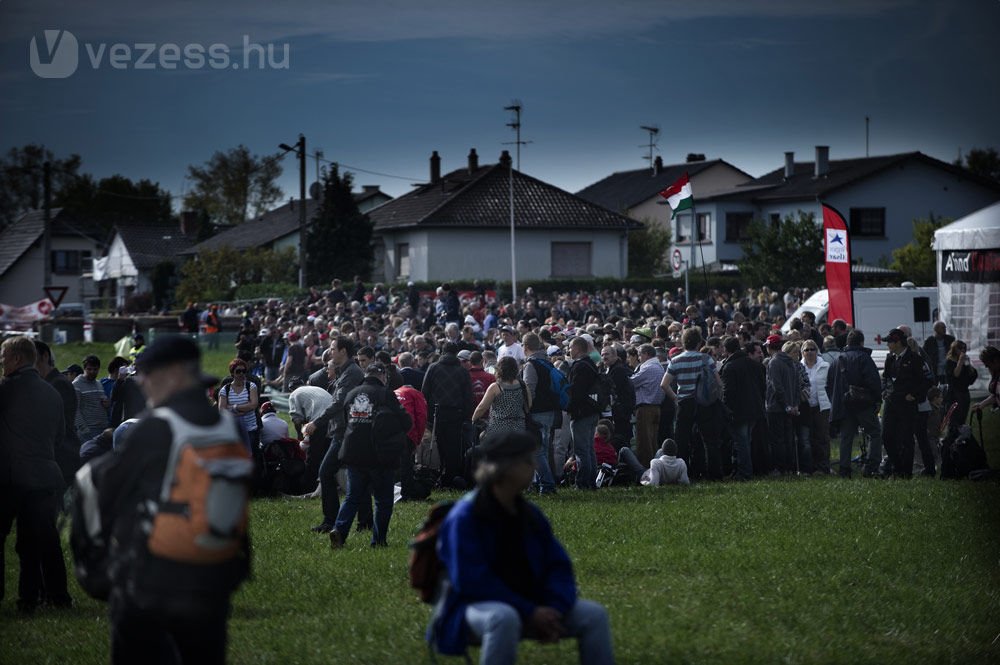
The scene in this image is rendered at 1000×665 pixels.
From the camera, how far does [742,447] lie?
16922 mm

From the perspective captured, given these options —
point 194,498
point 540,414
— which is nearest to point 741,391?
point 540,414

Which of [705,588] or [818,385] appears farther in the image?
[818,385]

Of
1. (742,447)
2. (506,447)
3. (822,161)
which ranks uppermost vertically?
(822,161)

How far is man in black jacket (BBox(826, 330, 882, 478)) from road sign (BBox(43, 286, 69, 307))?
3820cm

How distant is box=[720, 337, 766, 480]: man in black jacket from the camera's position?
16.7 metres

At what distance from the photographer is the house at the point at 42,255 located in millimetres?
88206

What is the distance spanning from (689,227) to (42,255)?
49.6 m

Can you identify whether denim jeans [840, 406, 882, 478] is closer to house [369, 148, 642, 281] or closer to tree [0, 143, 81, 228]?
house [369, 148, 642, 281]

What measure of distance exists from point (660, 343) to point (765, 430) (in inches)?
102

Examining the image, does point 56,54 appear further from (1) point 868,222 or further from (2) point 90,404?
(1) point 868,222

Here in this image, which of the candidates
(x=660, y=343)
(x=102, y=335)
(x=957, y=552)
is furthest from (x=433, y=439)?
(x=102, y=335)

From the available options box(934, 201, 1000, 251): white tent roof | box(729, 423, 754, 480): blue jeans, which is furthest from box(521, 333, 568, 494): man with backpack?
box(934, 201, 1000, 251): white tent roof

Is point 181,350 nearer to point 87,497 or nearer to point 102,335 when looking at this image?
point 87,497

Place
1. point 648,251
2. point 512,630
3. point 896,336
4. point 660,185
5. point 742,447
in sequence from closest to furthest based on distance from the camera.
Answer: point 512,630 < point 896,336 < point 742,447 < point 648,251 < point 660,185
